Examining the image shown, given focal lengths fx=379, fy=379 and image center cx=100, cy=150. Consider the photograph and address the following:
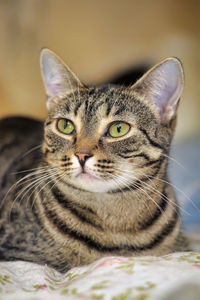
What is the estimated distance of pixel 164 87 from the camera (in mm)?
1415

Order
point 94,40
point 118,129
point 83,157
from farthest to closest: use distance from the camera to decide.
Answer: point 94,40, point 118,129, point 83,157

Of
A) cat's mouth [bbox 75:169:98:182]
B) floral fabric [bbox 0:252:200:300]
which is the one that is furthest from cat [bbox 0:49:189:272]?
floral fabric [bbox 0:252:200:300]

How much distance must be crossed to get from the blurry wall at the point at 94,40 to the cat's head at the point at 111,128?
188 centimetres

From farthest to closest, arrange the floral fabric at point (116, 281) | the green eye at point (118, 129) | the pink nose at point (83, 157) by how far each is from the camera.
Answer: the green eye at point (118, 129) < the pink nose at point (83, 157) < the floral fabric at point (116, 281)

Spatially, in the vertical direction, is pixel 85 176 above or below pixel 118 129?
below

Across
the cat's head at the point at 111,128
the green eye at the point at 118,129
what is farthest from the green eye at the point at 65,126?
the green eye at the point at 118,129

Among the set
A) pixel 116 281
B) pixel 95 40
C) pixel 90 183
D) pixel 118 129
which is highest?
pixel 95 40

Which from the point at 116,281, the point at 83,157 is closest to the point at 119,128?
the point at 83,157

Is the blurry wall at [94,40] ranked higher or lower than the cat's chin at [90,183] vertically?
higher

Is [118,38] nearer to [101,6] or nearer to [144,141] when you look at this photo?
[101,6]

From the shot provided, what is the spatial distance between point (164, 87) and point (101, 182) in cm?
45

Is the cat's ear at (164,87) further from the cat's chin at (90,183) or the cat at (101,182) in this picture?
the cat's chin at (90,183)

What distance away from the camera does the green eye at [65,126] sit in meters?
1.39

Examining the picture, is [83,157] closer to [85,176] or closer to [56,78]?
[85,176]
